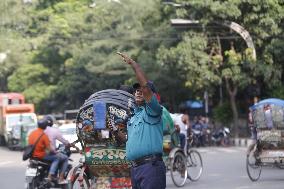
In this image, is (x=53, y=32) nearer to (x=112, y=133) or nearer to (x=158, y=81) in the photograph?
(x=158, y=81)

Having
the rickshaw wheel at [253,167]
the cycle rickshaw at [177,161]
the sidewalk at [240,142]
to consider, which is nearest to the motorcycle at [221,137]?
the sidewalk at [240,142]

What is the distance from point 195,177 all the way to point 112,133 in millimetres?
6821

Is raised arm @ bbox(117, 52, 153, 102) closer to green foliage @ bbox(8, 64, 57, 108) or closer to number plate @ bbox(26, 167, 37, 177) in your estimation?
number plate @ bbox(26, 167, 37, 177)

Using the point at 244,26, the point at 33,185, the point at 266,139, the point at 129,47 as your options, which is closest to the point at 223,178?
the point at 266,139

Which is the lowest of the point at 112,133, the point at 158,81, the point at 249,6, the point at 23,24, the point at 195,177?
the point at 195,177

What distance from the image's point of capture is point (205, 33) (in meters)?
39.0

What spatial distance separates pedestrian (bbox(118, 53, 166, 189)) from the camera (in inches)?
306

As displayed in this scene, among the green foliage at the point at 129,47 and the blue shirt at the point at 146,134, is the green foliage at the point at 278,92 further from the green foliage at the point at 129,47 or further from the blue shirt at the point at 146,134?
the blue shirt at the point at 146,134

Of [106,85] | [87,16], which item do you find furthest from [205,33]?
[87,16]

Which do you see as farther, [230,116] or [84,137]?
[230,116]

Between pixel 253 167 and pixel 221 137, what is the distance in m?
20.1

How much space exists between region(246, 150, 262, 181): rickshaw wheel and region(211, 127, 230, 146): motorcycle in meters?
19.7

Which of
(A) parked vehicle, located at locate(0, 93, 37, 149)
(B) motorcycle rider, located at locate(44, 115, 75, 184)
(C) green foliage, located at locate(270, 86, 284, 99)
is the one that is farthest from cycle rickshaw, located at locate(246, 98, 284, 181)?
(A) parked vehicle, located at locate(0, 93, 37, 149)

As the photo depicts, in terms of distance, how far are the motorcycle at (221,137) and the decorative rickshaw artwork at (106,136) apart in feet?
85.7
